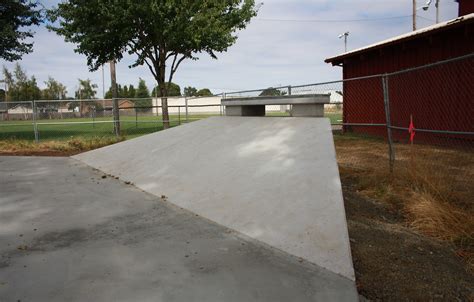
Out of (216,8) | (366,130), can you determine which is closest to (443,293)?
(366,130)

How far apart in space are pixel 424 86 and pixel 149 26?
11.8 metres

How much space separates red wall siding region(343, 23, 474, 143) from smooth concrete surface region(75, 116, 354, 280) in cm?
582

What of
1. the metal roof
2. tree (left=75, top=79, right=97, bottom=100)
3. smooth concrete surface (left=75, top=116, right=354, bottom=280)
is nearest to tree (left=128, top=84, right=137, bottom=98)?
tree (left=75, top=79, right=97, bottom=100)

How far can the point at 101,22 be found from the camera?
17.2 meters

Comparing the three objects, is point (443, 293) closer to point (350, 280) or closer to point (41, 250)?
point (350, 280)

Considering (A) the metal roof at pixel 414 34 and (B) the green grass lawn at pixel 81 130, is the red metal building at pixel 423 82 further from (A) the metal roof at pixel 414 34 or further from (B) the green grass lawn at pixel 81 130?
(B) the green grass lawn at pixel 81 130

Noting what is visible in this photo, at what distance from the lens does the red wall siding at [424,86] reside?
410 inches

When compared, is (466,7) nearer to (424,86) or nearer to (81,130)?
(424,86)

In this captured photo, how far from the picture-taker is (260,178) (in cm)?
505

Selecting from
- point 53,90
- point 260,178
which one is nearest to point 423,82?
point 260,178

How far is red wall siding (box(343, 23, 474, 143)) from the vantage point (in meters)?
10.4

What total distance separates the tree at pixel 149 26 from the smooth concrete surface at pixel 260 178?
9846 millimetres

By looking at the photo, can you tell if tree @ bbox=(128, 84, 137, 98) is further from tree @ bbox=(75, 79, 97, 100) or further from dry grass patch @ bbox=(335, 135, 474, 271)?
dry grass patch @ bbox=(335, 135, 474, 271)

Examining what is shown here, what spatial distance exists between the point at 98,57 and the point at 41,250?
17.2m
